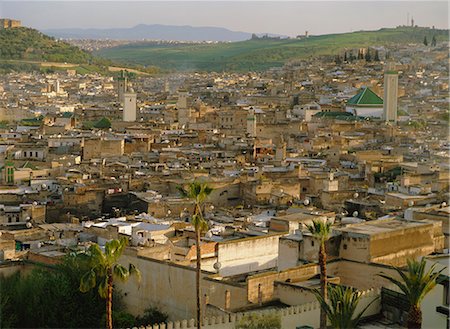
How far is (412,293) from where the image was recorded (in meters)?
6.39

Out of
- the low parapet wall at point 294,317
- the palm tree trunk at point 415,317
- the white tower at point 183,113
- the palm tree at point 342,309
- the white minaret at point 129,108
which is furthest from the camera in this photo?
the white minaret at point 129,108

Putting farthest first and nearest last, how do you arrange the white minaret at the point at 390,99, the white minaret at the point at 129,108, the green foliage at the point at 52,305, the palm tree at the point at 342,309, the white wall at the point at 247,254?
1. the white minaret at the point at 129,108
2. the white minaret at the point at 390,99
3. the white wall at the point at 247,254
4. the green foliage at the point at 52,305
5. the palm tree at the point at 342,309

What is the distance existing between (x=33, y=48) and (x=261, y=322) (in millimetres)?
61909

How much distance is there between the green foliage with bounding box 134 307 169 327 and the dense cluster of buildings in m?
0.07

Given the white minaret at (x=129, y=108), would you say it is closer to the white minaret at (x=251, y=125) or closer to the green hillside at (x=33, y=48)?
the white minaret at (x=251, y=125)

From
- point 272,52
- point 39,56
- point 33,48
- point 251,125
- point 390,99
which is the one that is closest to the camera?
point 251,125

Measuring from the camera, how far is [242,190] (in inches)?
643

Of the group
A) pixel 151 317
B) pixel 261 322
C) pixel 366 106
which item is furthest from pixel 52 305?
pixel 366 106

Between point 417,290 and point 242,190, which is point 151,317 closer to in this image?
point 417,290

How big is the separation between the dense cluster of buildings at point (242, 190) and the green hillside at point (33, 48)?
87.1 ft

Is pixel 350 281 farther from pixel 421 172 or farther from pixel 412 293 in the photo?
pixel 421 172

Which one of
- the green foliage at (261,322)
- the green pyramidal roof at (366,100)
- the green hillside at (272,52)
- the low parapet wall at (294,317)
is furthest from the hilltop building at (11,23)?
the green foliage at (261,322)

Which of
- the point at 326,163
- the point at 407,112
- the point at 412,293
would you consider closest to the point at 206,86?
the point at 407,112

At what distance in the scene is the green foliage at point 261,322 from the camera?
7008 millimetres
